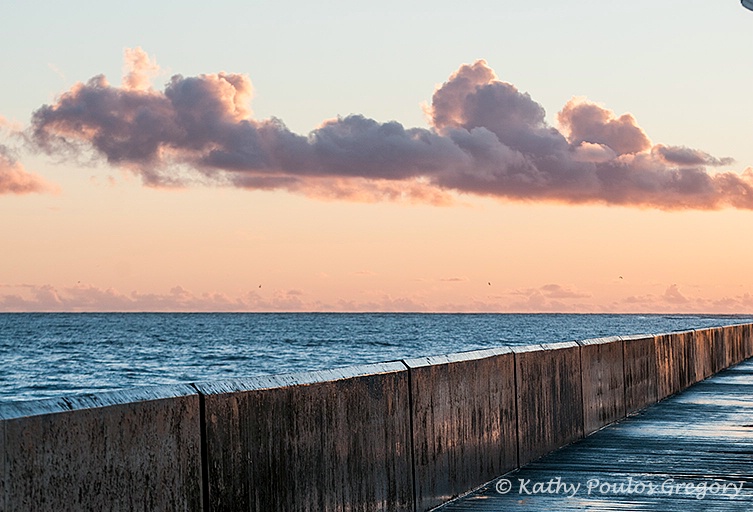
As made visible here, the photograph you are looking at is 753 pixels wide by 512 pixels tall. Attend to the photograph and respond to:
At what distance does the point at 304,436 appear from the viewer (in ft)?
22.4

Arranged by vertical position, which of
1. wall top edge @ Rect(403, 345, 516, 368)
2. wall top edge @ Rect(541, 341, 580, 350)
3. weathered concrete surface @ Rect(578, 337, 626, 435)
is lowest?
weathered concrete surface @ Rect(578, 337, 626, 435)

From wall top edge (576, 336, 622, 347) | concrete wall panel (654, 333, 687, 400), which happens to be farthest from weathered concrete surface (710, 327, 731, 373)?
wall top edge (576, 336, 622, 347)

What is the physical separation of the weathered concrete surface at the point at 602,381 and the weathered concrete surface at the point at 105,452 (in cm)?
828

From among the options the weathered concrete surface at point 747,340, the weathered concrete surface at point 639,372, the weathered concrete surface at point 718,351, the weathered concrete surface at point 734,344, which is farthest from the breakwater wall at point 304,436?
the weathered concrete surface at point 747,340

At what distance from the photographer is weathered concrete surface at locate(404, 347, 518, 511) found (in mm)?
8586

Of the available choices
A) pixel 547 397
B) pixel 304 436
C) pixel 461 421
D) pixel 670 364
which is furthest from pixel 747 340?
pixel 304 436

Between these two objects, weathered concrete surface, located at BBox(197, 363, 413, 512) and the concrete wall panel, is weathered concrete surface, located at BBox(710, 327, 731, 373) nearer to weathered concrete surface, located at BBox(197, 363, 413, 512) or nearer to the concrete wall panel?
the concrete wall panel

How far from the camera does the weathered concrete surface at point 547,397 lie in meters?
11.0

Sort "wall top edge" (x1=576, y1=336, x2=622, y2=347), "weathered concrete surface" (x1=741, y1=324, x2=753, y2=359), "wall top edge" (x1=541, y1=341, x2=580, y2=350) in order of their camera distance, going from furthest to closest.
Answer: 1. "weathered concrete surface" (x1=741, y1=324, x2=753, y2=359)
2. "wall top edge" (x1=576, y1=336, x2=622, y2=347)
3. "wall top edge" (x1=541, y1=341, x2=580, y2=350)

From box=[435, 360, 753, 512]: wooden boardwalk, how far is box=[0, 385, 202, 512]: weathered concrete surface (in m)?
3.33

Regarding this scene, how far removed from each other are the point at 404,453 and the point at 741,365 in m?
25.1

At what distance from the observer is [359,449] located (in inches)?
298

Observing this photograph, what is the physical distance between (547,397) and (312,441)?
207 inches

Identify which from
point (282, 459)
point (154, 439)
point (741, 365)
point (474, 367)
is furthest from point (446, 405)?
point (741, 365)
